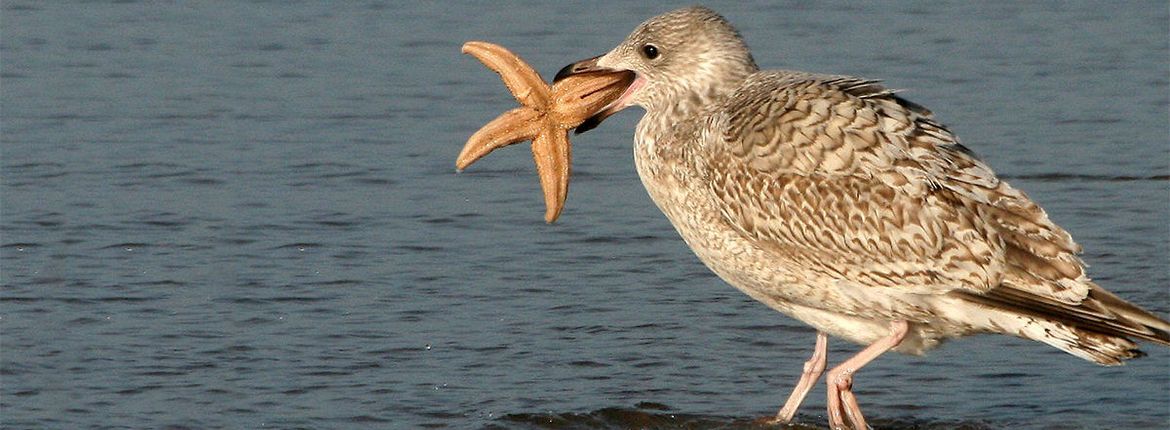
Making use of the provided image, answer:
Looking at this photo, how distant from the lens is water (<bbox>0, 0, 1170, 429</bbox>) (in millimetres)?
8703

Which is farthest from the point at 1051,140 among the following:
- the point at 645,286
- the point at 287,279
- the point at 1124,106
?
the point at 287,279

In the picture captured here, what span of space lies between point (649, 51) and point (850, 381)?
5.08 feet

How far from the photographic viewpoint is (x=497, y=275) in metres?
10.3

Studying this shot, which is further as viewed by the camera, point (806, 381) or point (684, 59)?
point (806, 381)

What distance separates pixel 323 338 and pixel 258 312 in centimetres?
47

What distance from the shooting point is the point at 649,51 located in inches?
325

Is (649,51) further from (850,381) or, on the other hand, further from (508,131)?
(850,381)

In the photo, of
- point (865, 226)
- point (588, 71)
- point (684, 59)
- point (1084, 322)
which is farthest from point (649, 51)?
point (1084, 322)

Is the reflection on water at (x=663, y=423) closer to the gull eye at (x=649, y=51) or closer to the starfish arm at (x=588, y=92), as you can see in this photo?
the starfish arm at (x=588, y=92)

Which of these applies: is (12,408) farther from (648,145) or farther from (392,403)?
(648,145)

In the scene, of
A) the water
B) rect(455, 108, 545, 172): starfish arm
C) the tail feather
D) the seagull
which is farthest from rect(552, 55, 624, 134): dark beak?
the tail feather

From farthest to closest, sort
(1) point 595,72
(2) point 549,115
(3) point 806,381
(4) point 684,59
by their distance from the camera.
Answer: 1. (2) point 549,115
2. (1) point 595,72
3. (3) point 806,381
4. (4) point 684,59

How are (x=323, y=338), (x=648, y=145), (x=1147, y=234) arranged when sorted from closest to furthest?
(x=648, y=145) → (x=323, y=338) → (x=1147, y=234)

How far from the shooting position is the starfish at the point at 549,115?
8.54m
